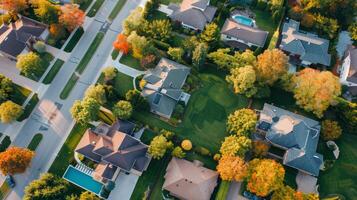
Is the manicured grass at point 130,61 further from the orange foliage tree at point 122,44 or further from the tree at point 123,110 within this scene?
the tree at point 123,110

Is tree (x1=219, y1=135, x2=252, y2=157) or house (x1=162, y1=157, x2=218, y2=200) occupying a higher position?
tree (x1=219, y1=135, x2=252, y2=157)

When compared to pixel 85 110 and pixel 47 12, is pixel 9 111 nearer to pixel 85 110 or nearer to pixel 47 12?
pixel 85 110

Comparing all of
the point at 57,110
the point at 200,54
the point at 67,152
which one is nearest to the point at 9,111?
the point at 57,110

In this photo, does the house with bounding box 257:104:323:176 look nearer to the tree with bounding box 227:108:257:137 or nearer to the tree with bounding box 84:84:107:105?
the tree with bounding box 227:108:257:137

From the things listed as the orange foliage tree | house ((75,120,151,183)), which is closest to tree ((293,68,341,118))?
house ((75,120,151,183))

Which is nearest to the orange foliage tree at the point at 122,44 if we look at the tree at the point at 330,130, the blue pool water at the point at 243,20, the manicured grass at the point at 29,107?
the manicured grass at the point at 29,107

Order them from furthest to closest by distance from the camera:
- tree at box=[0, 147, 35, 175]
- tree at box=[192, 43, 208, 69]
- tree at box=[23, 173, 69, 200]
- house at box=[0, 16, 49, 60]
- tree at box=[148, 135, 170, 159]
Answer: house at box=[0, 16, 49, 60] < tree at box=[192, 43, 208, 69] < tree at box=[148, 135, 170, 159] < tree at box=[0, 147, 35, 175] < tree at box=[23, 173, 69, 200]
